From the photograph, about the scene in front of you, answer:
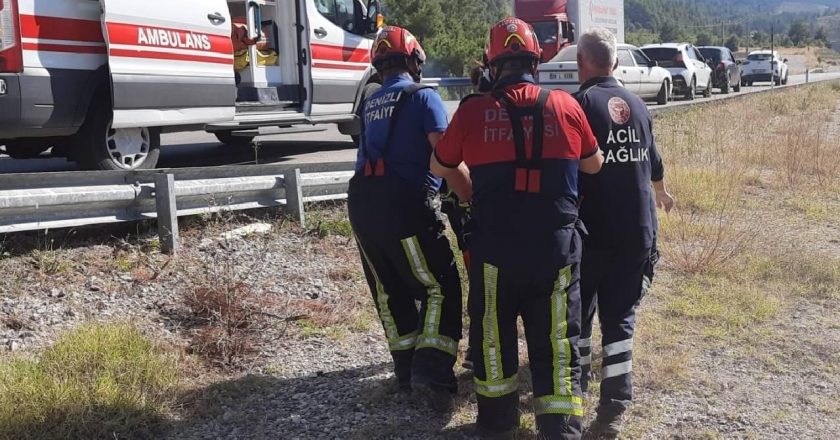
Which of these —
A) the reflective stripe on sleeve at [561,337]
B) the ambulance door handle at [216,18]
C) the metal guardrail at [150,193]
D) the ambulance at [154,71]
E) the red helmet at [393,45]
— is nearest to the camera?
the reflective stripe on sleeve at [561,337]

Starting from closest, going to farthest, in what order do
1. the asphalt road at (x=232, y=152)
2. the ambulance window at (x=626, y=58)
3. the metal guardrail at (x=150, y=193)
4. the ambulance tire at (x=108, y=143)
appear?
the metal guardrail at (x=150, y=193)
the ambulance tire at (x=108, y=143)
the asphalt road at (x=232, y=152)
the ambulance window at (x=626, y=58)

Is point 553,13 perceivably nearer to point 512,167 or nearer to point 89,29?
point 89,29

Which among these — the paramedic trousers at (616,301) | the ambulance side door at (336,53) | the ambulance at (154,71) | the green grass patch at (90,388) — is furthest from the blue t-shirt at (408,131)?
the ambulance side door at (336,53)

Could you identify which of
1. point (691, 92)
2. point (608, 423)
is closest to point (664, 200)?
point (608, 423)

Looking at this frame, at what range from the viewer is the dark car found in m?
27.4

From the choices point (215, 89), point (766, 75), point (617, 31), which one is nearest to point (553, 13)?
point (617, 31)

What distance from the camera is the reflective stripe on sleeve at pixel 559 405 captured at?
3498 millimetres

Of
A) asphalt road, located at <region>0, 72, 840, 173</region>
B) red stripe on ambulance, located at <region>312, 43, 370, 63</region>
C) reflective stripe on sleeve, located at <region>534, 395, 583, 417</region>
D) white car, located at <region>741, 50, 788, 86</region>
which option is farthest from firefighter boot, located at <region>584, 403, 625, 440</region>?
white car, located at <region>741, 50, 788, 86</region>

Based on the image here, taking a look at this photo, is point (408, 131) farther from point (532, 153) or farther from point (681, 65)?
point (681, 65)

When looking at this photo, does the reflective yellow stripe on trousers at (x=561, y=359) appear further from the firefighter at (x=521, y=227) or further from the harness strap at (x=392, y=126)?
the harness strap at (x=392, y=126)

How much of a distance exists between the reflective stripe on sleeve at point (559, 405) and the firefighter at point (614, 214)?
1.25 feet

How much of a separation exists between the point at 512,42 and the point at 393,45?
2.50 ft

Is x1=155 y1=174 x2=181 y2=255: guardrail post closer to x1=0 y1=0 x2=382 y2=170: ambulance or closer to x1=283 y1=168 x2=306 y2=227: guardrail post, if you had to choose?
x1=283 y1=168 x2=306 y2=227: guardrail post

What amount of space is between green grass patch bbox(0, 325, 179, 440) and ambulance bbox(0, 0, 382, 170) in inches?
104
